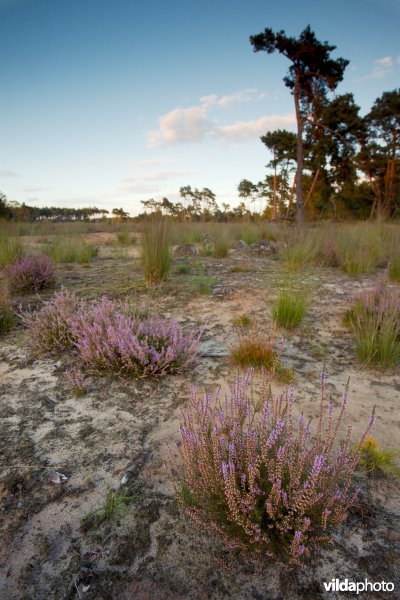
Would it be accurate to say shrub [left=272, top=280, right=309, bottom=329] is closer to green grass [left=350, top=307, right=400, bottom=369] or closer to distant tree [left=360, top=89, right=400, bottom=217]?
green grass [left=350, top=307, right=400, bottom=369]

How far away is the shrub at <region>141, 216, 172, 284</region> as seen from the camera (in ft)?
17.8

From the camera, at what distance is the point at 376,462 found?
1.73 meters

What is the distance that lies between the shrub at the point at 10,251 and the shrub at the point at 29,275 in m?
1.05

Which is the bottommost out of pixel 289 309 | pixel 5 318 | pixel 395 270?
pixel 5 318

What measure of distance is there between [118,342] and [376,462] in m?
1.98

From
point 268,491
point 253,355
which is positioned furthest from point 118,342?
point 268,491

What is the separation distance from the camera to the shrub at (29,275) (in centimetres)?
508

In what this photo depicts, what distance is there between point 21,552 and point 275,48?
47.8 feet

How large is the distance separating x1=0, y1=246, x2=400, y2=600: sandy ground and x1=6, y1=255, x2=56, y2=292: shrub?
1.95 metres

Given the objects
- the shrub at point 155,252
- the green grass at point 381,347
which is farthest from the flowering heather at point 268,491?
the shrub at point 155,252

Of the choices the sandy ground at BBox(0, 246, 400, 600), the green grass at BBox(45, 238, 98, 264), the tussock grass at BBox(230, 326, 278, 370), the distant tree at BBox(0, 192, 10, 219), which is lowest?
the sandy ground at BBox(0, 246, 400, 600)

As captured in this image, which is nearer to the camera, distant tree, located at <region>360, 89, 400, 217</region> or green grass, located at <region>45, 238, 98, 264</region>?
green grass, located at <region>45, 238, 98, 264</region>

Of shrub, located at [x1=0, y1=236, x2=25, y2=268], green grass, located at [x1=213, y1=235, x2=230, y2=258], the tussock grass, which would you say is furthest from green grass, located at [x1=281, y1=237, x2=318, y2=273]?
shrub, located at [x1=0, y1=236, x2=25, y2=268]

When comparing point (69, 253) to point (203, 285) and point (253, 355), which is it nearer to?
point (203, 285)
